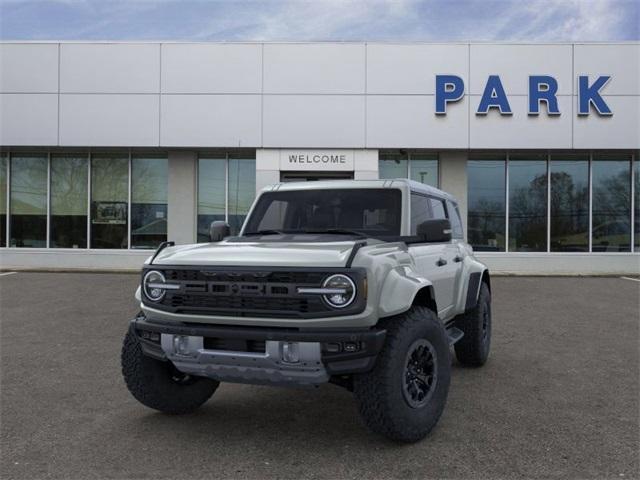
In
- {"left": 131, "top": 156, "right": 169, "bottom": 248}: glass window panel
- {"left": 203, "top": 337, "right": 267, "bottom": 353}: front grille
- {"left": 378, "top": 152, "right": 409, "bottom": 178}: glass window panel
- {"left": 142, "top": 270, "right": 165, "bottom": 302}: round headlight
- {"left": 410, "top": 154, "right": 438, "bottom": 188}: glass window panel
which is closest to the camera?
{"left": 203, "top": 337, "right": 267, "bottom": 353}: front grille

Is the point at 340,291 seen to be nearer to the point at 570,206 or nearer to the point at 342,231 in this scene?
the point at 342,231

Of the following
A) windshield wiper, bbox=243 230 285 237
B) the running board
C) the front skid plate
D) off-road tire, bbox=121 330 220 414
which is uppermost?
windshield wiper, bbox=243 230 285 237

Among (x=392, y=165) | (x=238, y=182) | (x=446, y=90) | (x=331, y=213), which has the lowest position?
(x=331, y=213)

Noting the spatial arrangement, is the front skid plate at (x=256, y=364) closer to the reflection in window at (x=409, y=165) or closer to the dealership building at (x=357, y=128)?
the dealership building at (x=357, y=128)

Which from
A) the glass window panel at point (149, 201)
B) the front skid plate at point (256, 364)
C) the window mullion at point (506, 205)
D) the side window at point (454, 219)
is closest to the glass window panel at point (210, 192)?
the glass window panel at point (149, 201)

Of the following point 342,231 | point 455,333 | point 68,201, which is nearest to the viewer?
point 342,231

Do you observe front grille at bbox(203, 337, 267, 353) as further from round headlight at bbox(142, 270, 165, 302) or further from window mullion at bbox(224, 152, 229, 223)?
window mullion at bbox(224, 152, 229, 223)

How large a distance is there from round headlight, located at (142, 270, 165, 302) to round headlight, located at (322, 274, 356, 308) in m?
1.19

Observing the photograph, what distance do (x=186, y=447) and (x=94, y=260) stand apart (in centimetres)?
1410

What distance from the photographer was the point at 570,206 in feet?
54.4

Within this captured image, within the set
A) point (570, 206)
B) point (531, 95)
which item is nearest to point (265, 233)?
point (531, 95)

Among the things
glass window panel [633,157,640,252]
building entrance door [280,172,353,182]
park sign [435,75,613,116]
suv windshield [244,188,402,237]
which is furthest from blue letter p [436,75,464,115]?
suv windshield [244,188,402,237]

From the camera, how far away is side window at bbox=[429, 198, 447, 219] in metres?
5.34

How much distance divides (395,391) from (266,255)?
1177mm
